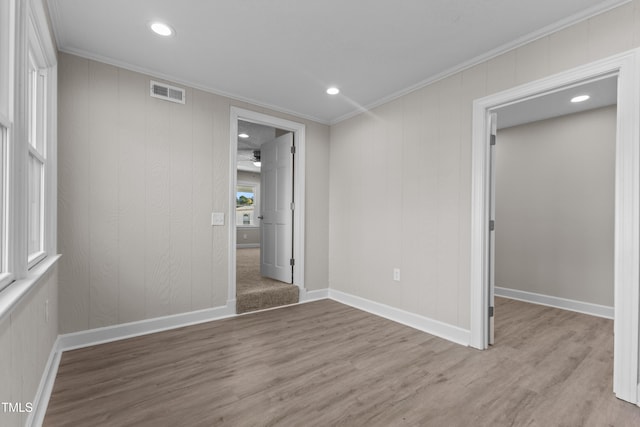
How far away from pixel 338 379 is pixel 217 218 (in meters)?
2.08

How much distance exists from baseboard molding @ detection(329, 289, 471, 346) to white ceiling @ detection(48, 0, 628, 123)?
2439 millimetres

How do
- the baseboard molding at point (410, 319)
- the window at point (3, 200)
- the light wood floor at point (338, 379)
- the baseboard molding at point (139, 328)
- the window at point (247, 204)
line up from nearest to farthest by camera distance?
the window at point (3, 200) < the light wood floor at point (338, 379) < the baseboard molding at point (139, 328) < the baseboard molding at point (410, 319) < the window at point (247, 204)

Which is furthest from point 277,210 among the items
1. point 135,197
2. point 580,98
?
point 580,98

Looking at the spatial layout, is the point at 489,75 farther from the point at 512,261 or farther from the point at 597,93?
the point at 512,261

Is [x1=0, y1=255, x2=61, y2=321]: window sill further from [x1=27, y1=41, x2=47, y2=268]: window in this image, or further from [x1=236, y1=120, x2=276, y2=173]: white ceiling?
[x1=236, y1=120, x2=276, y2=173]: white ceiling

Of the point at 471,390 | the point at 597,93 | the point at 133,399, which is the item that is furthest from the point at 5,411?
the point at 597,93

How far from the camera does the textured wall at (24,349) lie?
3.62ft

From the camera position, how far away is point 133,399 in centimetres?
182

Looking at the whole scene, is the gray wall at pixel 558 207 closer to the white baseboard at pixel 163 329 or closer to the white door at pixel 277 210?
the white baseboard at pixel 163 329

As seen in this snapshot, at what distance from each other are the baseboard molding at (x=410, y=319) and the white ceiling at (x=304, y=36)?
244 cm

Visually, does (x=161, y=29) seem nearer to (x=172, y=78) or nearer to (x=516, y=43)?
(x=172, y=78)

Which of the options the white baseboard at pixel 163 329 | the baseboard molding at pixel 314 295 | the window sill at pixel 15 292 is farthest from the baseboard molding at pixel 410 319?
the window sill at pixel 15 292

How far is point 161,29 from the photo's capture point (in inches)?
A: 89.0

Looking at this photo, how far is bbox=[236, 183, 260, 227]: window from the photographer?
32.5ft
